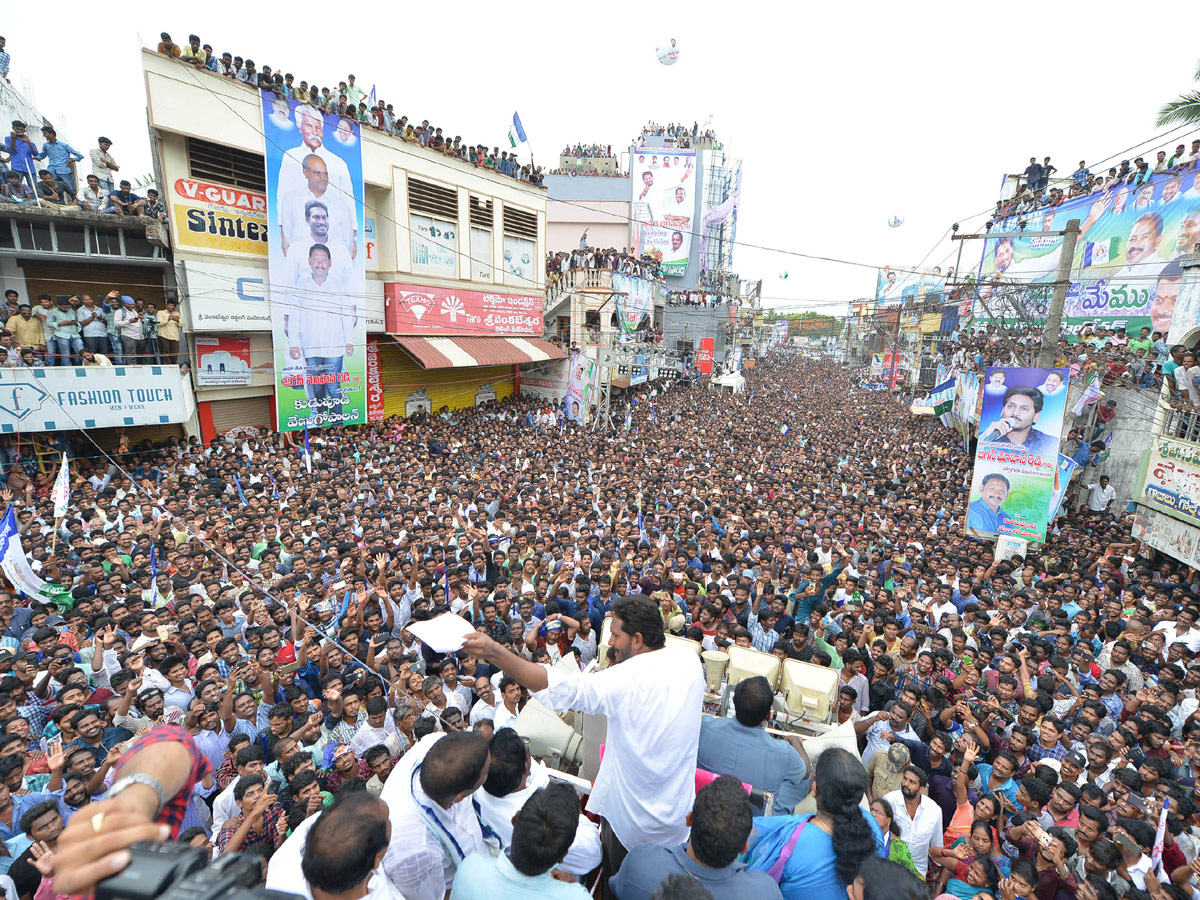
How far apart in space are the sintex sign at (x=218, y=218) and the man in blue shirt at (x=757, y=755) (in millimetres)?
14440

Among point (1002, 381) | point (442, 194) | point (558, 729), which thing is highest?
point (442, 194)

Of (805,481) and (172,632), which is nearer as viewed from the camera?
(172,632)

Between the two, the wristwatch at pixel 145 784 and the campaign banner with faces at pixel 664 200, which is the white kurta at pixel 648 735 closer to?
the wristwatch at pixel 145 784

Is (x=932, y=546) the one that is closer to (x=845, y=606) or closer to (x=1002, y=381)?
(x=1002, y=381)

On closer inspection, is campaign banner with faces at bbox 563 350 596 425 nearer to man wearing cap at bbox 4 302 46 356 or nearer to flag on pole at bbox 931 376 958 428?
flag on pole at bbox 931 376 958 428

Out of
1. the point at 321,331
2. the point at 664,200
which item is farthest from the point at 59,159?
the point at 664,200

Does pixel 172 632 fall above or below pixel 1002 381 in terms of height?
below

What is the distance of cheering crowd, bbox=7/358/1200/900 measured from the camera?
2.14 m

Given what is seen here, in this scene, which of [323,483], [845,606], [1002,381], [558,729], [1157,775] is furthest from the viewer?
[323,483]

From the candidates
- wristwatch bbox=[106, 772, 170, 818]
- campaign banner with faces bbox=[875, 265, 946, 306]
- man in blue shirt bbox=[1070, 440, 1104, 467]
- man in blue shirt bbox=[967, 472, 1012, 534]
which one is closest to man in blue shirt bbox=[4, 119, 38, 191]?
wristwatch bbox=[106, 772, 170, 818]

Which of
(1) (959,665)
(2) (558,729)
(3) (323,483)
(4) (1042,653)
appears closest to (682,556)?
(1) (959,665)

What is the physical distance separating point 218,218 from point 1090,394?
19.5 m

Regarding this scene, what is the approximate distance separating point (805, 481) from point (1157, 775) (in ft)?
34.0

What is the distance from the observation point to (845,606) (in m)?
7.01
